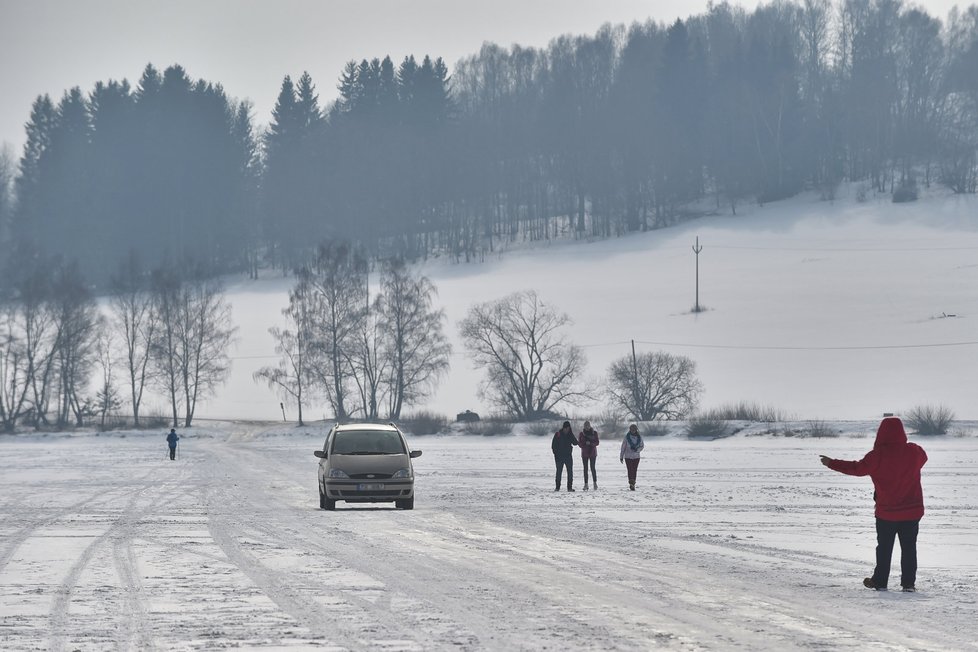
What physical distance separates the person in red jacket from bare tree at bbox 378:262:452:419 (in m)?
58.7

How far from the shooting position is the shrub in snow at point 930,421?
167 ft

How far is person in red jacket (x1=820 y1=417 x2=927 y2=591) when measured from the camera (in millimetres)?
12281

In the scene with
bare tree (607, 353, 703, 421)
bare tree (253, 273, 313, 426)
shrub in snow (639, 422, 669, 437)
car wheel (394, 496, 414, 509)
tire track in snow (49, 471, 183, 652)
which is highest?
bare tree (253, 273, 313, 426)

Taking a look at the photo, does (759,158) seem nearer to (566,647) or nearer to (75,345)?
(75,345)

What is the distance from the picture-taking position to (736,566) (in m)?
14.3

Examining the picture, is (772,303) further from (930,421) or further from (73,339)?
(73,339)

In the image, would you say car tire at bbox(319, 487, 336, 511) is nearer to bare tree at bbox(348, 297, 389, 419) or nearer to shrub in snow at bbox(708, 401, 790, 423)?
shrub in snow at bbox(708, 401, 790, 423)

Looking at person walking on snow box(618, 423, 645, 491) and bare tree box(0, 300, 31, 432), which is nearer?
person walking on snow box(618, 423, 645, 491)

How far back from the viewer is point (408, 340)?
74.2 m

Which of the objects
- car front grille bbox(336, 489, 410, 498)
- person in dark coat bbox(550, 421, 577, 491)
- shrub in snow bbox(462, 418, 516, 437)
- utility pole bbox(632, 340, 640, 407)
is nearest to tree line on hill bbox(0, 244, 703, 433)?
utility pole bbox(632, 340, 640, 407)

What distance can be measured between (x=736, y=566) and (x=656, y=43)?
12873 centimetres

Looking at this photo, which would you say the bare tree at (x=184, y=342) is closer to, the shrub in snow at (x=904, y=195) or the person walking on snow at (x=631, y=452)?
the person walking on snow at (x=631, y=452)

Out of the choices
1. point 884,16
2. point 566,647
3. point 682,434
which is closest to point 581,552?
point 566,647

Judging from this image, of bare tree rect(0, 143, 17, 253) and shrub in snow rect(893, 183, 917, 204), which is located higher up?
bare tree rect(0, 143, 17, 253)
